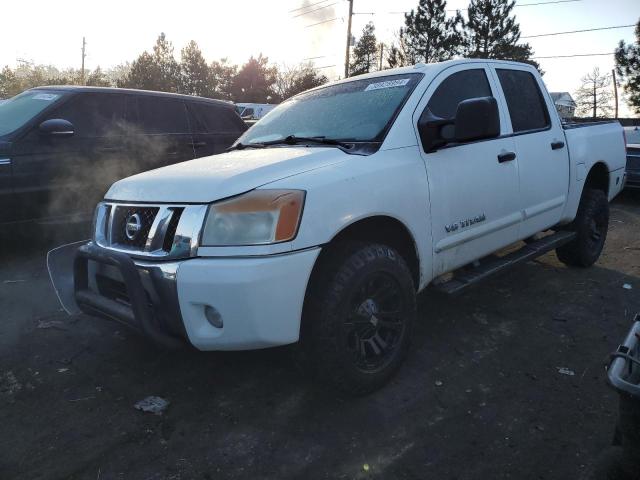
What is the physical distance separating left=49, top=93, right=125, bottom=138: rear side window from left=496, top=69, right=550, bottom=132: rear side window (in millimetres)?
4043

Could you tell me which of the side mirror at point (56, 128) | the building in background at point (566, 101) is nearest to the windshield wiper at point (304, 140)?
the side mirror at point (56, 128)

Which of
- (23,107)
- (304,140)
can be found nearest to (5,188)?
(23,107)

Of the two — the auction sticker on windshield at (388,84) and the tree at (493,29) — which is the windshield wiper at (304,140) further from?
the tree at (493,29)

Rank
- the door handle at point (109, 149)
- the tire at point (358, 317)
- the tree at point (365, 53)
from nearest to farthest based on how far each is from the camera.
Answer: the tire at point (358, 317) < the door handle at point (109, 149) < the tree at point (365, 53)

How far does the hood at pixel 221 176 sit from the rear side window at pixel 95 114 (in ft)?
9.17

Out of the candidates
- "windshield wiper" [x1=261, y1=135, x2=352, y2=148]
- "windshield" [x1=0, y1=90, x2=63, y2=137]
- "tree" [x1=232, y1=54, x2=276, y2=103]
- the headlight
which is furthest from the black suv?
"tree" [x1=232, y1=54, x2=276, y2=103]

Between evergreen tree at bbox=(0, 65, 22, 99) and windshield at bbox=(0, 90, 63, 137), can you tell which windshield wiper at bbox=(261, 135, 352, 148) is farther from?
evergreen tree at bbox=(0, 65, 22, 99)

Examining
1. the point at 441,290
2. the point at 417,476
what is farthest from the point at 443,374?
the point at 417,476

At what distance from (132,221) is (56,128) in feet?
9.28

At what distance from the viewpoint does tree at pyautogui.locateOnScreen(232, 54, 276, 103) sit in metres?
48.8

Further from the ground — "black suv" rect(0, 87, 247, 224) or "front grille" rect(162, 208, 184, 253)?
"black suv" rect(0, 87, 247, 224)

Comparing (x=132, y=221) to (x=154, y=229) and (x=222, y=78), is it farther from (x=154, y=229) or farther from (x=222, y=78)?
(x=222, y=78)

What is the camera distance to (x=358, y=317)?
2615 mm

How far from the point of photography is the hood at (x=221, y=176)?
2.38 meters
